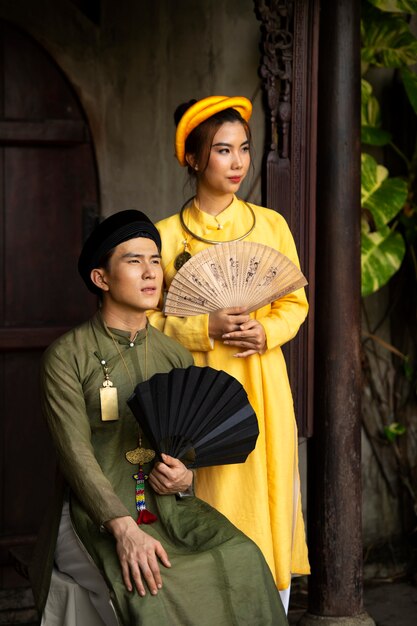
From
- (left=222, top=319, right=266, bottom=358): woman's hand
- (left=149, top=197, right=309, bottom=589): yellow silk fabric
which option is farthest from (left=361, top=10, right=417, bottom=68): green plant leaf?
(left=222, top=319, right=266, bottom=358): woman's hand

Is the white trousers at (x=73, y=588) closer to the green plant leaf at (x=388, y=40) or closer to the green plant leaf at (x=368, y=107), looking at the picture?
the green plant leaf at (x=368, y=107)

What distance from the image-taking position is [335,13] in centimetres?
449

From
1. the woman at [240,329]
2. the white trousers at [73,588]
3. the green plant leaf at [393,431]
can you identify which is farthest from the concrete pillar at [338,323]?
the white trousers at [73,588]

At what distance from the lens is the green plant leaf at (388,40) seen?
5496mm

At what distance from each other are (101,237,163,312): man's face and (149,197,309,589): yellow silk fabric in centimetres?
40

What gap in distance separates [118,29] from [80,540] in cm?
266

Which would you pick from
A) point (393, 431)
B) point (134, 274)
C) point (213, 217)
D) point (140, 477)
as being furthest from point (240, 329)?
point (393, 431)

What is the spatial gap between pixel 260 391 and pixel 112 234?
82 centimetres

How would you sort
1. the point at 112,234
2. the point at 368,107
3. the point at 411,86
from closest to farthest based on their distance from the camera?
1. the point at 112,234
2. the point at 411,86
3. the point at 368,107

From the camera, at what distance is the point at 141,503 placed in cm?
343

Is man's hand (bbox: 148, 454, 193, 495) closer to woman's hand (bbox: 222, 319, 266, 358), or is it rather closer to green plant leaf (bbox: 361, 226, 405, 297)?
woman's hand (bbox: 222, 319, 266, 358)

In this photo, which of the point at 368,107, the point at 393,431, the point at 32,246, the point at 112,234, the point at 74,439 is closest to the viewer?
the point at 74,439

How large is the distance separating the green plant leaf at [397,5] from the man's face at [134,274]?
235 centimetres

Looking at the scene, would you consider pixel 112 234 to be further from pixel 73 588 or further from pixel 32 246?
pixel 32 246
